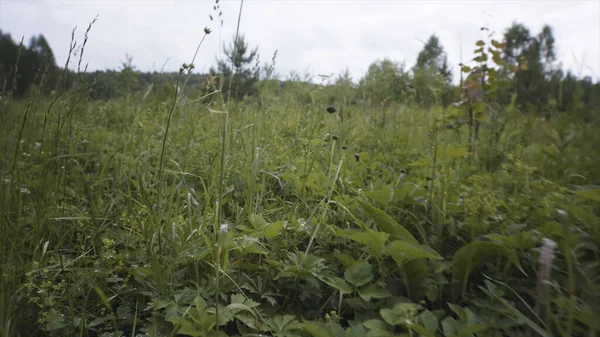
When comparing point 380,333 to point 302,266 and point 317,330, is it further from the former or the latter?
point 302,266

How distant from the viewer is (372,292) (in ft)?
3.67

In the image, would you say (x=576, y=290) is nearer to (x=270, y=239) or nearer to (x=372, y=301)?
(x=372, y=301)

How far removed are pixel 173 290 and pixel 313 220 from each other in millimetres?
593

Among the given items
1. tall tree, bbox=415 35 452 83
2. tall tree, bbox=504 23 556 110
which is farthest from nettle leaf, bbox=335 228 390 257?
tall tree, bbox=504 23 556 110

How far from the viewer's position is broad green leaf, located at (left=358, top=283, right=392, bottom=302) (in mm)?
1090

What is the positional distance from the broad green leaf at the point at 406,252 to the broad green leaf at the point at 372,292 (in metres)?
0.11

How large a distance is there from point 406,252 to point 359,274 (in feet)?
0.55

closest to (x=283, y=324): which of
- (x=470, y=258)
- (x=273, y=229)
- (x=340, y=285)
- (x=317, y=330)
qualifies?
(x=317, y=330)

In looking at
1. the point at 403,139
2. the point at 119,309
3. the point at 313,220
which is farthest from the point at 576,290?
the point at 403,139

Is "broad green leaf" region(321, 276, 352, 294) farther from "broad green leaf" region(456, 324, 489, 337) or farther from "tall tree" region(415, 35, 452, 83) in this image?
"tall tree" region(415, 35, 452, 83)

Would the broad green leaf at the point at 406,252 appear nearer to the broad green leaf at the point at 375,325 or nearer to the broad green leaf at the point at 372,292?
the broad green leaf at the point at 372,292

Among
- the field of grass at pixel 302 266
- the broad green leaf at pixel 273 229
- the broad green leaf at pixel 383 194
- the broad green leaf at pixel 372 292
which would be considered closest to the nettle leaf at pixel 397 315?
the field of grass at pixel 302 266

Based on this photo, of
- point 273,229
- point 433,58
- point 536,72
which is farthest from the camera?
point 536,72

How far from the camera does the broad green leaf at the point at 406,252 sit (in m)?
1.11
